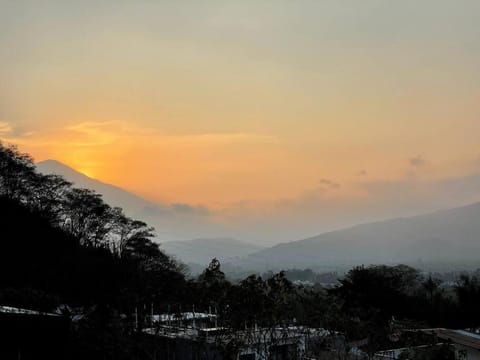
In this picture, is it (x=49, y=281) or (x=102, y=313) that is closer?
(x=102, y=313)

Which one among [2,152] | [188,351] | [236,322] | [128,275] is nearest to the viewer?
[236,322]

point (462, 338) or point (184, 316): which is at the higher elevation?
point (184, 316)

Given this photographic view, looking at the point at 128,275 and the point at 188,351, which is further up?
the point at 128,275

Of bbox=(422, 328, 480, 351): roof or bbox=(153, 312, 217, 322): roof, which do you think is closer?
bbox=(153, 312, 217, 322): roof

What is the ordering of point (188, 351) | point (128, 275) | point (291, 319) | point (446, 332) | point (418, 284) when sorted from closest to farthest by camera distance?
point (291, 319), point (188, 351), point (446, 332), point (128, 275), point (418, 284)

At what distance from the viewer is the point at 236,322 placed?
11859 mm

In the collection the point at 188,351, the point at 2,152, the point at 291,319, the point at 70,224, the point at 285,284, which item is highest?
the point at 2,152

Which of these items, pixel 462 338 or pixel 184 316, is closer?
pixel 462 338

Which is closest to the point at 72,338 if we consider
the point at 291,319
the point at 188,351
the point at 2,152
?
the point at 188,351

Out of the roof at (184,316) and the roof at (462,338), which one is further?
the roof at (462,338)

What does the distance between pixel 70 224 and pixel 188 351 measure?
21.2 m

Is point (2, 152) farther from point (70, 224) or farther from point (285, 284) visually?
point (285, 284)

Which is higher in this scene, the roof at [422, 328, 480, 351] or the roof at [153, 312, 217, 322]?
the roof at [153, 312, 217, 322]

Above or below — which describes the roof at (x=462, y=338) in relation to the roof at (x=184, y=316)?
below
